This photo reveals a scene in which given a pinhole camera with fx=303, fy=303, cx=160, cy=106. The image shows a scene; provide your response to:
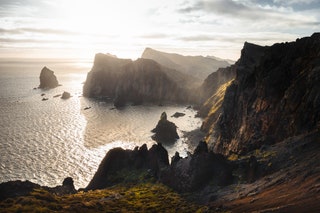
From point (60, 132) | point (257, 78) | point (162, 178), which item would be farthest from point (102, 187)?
point (60, 132)

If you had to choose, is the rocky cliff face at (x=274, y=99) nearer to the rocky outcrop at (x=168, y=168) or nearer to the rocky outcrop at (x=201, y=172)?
the rocky outcrop at (x=201, y=172)

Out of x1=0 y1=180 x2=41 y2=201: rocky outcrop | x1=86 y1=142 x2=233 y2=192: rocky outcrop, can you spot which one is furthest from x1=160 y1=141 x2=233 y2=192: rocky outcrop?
x1=0 y1=180 x2=41 y2=201: rocky outcrop

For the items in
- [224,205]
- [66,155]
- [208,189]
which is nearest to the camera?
[224,205]

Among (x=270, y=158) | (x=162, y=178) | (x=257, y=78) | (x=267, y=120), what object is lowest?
(x=162, y=178)

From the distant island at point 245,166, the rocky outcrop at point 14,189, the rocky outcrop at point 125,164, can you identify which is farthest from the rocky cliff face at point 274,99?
the rocky outcrop at point 14,189

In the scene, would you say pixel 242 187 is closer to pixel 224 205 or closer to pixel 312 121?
pixel 224 205

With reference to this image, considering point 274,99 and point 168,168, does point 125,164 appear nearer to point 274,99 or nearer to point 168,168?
point 168,168

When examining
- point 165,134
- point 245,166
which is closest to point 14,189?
point 245,166

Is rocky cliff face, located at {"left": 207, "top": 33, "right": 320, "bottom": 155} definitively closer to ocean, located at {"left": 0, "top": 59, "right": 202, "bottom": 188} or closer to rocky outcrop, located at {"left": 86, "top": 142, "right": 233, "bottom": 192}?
rocky outcrop, located at {"left": 86, "top": 142, "right": 233, "bottom": 192}
